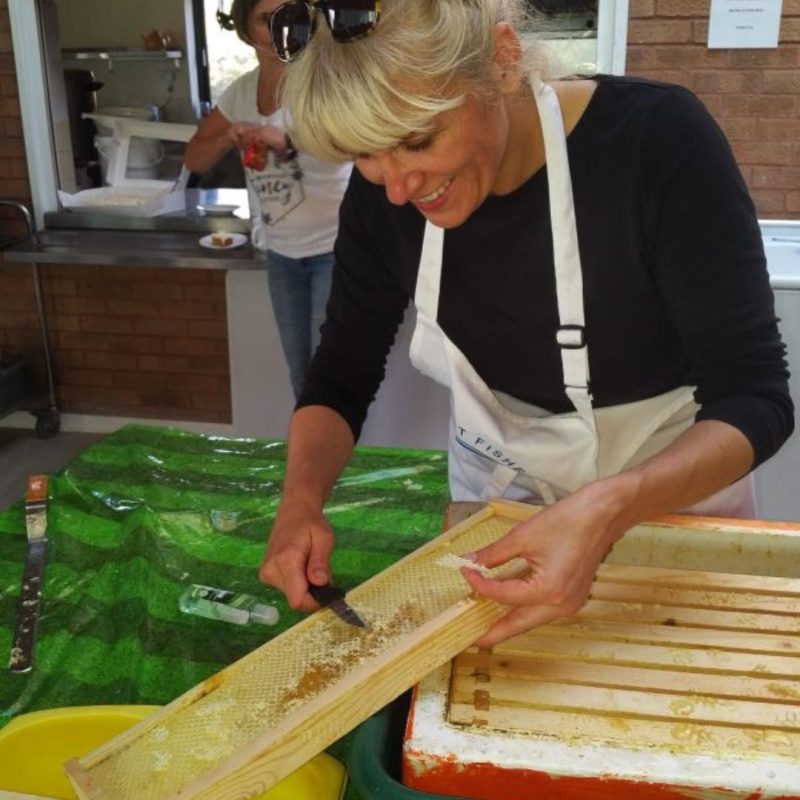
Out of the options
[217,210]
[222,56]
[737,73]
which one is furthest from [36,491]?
[222,56]

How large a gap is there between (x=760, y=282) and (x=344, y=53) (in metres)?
0.57

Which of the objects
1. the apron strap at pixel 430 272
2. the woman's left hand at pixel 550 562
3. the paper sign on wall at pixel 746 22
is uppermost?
the paper sign on wall at pixel 746 22

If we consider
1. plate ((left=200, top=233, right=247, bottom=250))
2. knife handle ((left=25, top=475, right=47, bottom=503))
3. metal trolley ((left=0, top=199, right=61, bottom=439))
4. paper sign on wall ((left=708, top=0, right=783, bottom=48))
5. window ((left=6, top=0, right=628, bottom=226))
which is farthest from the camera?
metal trolley ((left=0, top=199, right=61, bottom=439))

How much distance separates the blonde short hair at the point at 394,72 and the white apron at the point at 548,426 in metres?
0.34

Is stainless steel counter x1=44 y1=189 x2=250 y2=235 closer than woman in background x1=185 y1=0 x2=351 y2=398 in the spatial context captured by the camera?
No

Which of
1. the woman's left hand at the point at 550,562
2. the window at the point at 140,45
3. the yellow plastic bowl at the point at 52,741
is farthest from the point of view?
the window at the point at 140,45

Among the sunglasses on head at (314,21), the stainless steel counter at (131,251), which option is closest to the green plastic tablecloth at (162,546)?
the sunglasses on head at (314,21)

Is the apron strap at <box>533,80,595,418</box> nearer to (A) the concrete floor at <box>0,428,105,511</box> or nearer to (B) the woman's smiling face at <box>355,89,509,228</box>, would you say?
(B) the woman's smiling face at <box>355,89,509,228</box>

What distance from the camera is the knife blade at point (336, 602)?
1011mm

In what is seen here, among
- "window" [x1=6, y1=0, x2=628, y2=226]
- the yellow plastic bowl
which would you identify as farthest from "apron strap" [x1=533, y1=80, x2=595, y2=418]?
"window" [x1=6, y1=0, x2=628, y2=226]

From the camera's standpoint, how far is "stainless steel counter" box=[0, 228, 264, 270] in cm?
336

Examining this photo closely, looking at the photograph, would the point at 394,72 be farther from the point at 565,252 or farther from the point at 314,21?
the point at 565,252

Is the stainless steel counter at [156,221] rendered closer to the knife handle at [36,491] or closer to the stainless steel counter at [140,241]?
the stainless steel counter at [140,241]

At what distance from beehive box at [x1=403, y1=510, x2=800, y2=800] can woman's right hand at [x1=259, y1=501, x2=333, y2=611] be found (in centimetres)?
27
